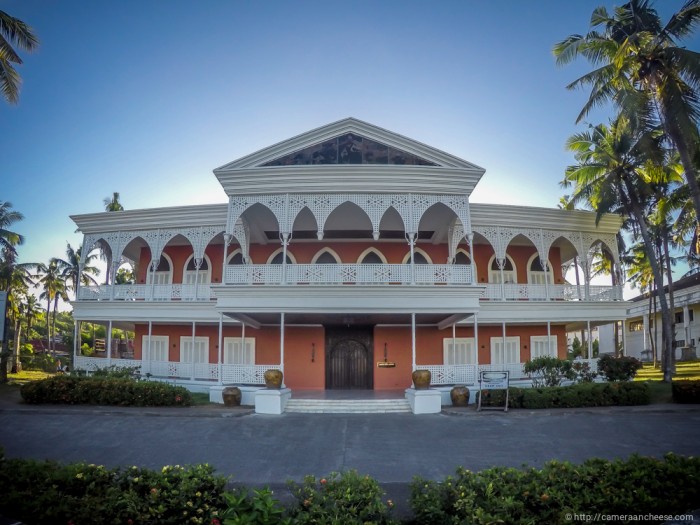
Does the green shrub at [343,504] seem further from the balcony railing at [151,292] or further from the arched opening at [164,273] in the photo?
the arched opening at [164,273]

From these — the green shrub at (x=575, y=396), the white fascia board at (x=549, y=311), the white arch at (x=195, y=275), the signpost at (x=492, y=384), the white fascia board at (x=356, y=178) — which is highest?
the white fascia board at (x=356, y=178)

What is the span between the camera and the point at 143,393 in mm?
14930

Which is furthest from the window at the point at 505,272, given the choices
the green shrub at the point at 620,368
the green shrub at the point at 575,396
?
the green shrub at the point at 575,396

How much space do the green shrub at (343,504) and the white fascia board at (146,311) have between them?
14.8 meters

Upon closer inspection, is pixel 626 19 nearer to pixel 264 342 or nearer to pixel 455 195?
pixel 455 195

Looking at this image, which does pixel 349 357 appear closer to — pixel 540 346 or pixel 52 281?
pixel 540 346

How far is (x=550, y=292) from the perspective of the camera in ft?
64.7

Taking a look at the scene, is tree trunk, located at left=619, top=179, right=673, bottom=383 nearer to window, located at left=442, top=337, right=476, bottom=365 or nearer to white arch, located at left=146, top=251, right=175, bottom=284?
window, located at left=442, top=337, right=476, bottom=365

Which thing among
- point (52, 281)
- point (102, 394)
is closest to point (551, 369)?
point (102, 394)

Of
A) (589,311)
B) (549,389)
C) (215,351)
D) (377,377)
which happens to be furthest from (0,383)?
(589,311)

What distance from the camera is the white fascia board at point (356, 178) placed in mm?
16531

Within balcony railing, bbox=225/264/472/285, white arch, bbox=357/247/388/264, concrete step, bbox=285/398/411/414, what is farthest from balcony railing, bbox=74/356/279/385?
white arch, bbox=357/247/388/264

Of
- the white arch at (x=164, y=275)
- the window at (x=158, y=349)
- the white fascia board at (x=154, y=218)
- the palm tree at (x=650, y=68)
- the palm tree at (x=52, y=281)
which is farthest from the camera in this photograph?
the palm tree at (x=52, y=281)

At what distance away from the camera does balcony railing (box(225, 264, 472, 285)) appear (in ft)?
54.1
